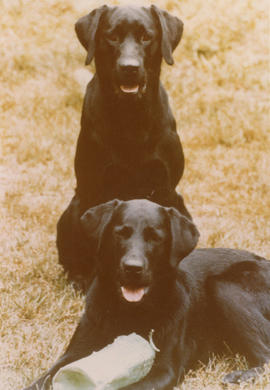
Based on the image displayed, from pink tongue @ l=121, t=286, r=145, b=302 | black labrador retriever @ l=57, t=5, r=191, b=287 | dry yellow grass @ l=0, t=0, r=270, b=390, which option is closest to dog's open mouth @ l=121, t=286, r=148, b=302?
pink tongue @ l=121, t=286, r=145, b=302

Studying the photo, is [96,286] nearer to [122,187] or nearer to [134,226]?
[134,226]

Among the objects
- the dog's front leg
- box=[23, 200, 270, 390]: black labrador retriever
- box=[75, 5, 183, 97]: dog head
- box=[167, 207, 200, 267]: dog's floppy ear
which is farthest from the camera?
box=[75, 5, 183, 97]: dog head

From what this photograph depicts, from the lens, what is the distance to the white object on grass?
324 cm

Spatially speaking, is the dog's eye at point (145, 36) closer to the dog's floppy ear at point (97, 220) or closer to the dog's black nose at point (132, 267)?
the dog's floppy ear at point (97, 220)

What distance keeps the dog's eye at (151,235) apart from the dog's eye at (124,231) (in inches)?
3.4

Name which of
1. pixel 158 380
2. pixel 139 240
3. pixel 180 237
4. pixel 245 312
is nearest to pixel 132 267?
pixel 139 240

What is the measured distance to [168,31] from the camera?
14.8 feet

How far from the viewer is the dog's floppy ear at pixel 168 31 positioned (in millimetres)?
4457

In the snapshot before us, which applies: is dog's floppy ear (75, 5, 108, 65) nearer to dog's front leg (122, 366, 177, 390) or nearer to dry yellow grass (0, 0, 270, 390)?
dry yellow grass (0, 0, 270, 390)

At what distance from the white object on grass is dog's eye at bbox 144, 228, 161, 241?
0.51m

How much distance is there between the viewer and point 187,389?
3516 mm

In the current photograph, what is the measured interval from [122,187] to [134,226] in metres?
0.97

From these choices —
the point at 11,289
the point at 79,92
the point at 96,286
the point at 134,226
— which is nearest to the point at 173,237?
the point at 134,226

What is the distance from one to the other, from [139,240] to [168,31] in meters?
1.62
